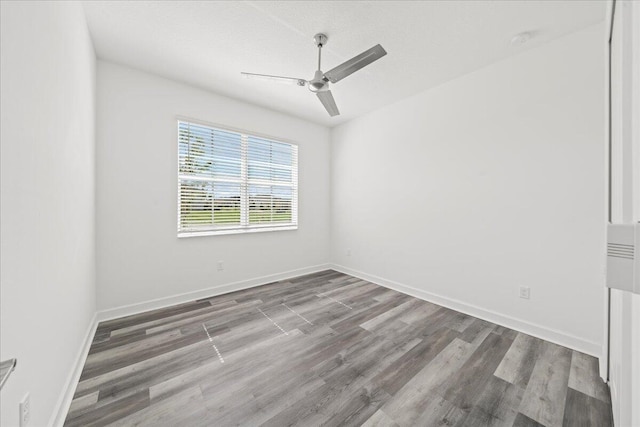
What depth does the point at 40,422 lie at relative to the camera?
1117 millimetres

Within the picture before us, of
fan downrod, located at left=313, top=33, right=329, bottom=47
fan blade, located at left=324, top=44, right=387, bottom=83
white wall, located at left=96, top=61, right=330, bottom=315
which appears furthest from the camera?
white wall, located at left=96, top=61, right=330, bottom=315

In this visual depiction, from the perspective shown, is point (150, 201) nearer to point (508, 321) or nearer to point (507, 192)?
point (507, 192)

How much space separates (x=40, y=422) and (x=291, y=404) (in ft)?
4.01

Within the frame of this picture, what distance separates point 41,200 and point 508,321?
3.70 m

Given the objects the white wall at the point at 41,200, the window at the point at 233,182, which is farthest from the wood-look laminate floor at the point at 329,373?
the window at the point at 233,182

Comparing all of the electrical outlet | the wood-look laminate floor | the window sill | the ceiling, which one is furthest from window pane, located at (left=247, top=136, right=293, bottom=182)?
the electrical outlet

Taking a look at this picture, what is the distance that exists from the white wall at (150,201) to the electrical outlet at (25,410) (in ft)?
5.94

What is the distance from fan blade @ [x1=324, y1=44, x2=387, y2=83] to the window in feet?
6.41

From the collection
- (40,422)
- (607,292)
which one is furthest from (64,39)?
(607,292)

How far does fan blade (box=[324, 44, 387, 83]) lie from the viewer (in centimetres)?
176

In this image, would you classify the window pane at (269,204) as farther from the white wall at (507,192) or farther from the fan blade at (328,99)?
the fan blade at (328,99)

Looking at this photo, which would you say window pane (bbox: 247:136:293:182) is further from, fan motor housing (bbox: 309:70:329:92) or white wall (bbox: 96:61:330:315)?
fan motor housing (bbox: 309:70:329:92)

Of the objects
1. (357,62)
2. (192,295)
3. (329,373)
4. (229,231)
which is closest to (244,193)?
(229,231)

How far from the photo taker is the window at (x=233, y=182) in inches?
121
